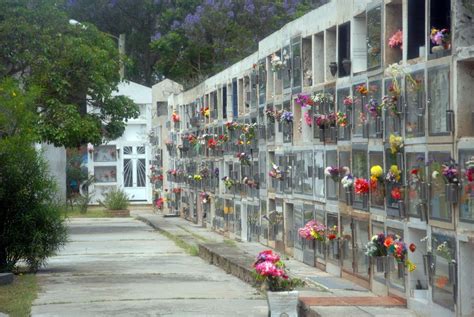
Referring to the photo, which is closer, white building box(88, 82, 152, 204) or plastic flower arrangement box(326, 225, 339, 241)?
plastic flower arrangement box(326, 225, 339, 241)

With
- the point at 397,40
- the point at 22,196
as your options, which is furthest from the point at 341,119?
the point at 22,196

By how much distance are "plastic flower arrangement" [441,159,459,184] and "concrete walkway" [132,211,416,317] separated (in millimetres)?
2203

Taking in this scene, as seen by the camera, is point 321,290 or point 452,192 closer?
point 452,192

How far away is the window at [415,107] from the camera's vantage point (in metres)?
15.6

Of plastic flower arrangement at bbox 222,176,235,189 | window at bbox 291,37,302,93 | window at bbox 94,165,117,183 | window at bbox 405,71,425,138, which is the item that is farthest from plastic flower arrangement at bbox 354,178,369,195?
window at bbox 94,165,117,183

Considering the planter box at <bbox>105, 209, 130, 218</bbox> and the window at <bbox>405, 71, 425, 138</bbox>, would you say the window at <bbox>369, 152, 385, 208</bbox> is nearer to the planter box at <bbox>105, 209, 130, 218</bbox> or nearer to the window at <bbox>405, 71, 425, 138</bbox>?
the window at <bbox>405, 71, 425, 138</bbox>

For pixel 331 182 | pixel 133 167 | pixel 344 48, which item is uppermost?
pixel 344 48

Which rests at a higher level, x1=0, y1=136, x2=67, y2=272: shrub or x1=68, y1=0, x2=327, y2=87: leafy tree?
x1=68, y1=0, x2=327, y2=87: leafy tree

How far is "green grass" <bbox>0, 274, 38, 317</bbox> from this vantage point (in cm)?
1750

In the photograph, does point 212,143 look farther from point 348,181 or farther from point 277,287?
point 277,287

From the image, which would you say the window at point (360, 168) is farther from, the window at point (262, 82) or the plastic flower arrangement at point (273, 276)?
the window at point (262, 82)

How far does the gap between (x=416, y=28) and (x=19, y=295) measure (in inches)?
321

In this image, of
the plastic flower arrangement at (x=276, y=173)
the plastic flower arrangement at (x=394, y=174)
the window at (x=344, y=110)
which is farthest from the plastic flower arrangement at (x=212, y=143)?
the plastic flower arrangement at (x=394, y=174)

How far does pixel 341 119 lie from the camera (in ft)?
66.5
